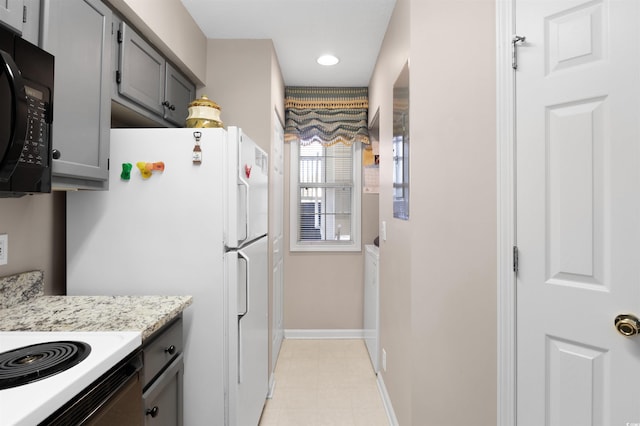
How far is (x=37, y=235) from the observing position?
1.46m

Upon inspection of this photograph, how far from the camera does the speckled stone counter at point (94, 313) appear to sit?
110 centimetres

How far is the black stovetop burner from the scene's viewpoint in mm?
763

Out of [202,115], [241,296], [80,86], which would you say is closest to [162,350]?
[241,296]

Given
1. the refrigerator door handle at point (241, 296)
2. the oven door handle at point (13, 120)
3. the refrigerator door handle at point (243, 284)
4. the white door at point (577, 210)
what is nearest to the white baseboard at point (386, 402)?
the white door at point (577, 210)

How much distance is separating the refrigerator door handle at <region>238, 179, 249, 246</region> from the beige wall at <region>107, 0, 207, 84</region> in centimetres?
94

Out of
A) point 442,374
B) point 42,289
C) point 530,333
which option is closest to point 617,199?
point 530,333

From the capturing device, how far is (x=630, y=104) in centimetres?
98

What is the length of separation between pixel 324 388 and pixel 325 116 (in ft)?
8.22

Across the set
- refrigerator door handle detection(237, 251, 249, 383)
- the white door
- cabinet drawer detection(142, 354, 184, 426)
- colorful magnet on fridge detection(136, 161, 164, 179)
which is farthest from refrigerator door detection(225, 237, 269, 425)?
the white door

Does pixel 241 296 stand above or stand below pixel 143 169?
below

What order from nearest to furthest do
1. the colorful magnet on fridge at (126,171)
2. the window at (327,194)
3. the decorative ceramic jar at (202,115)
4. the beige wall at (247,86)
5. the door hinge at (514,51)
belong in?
the door hinge at (514,51)
the colorful magnet on fridge at (126,171)
the decorative ceramic jar at (202,115)
the beige wall at (247,86)
the window at (327,194)

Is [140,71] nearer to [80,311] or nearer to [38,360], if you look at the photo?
[80,311]

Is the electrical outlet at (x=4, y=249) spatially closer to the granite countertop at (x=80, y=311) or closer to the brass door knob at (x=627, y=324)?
the granite countertop at (x=80, y=311)

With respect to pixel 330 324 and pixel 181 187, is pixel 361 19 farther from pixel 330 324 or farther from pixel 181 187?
pixel 330 324
